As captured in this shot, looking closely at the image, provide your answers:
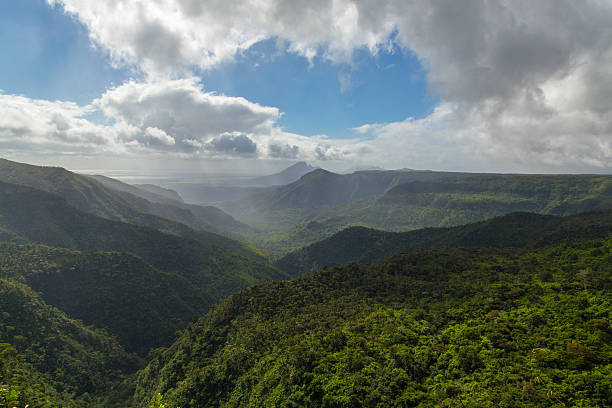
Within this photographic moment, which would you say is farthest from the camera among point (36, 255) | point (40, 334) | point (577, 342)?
point (36, 255)

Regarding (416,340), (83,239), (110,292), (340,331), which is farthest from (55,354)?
(83,239)

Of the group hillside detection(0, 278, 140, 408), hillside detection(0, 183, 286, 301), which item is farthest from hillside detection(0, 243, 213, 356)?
hillside detection(0, 183, 286, 301)

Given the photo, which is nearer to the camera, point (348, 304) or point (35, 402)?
point (35, 402)

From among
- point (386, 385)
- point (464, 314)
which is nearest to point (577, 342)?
point (464, 314)

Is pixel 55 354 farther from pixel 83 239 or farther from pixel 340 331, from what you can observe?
pixel 83 239

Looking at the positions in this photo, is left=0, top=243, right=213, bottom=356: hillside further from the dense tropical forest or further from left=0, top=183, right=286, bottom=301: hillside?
left=0, top=183, right=286, bottom=301: hillside

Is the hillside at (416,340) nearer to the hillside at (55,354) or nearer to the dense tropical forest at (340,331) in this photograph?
the dense tropical forest at (340,331)

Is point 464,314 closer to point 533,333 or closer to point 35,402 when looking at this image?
point 533,333
